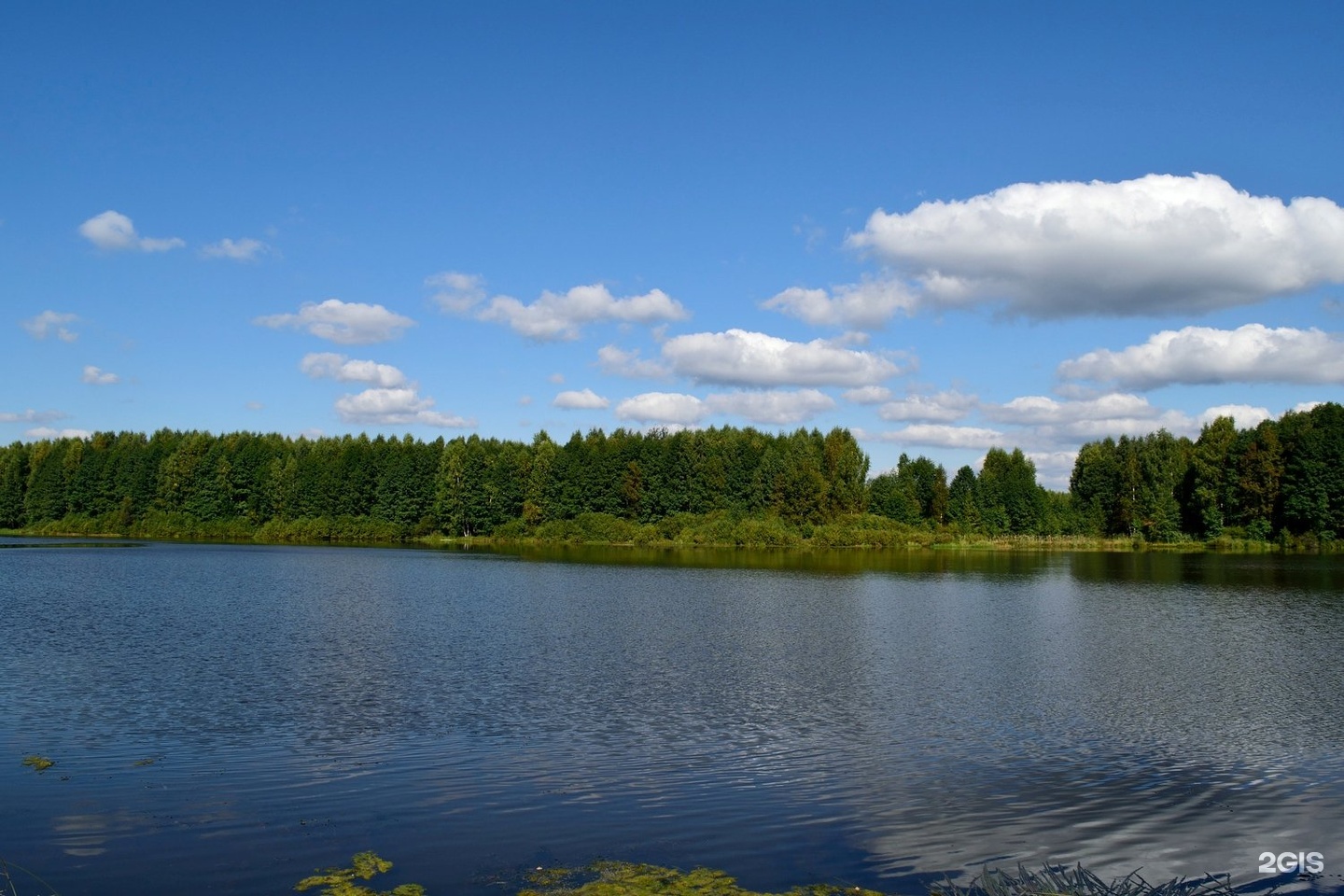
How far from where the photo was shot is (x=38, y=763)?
1416 cm

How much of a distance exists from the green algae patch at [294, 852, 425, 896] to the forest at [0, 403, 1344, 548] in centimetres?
9142

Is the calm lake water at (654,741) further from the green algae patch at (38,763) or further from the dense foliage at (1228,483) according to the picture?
the dense foliage at (1228,483)

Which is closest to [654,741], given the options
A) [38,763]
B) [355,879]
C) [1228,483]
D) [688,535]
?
[355,879]

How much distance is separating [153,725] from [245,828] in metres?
6.65

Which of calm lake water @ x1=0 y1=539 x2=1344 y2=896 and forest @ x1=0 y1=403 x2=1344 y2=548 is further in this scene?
forest @ x1=0 y1=403 x2=1344 y2=548

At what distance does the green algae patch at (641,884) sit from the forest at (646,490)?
91.4 meters

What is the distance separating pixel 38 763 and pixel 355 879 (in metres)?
7.45

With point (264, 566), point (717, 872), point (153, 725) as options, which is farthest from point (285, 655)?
point (264, 566)

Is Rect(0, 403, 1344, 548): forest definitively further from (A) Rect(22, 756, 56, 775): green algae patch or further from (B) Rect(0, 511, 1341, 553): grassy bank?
(A) Rect(22, 756, 56, 775): green algae patch

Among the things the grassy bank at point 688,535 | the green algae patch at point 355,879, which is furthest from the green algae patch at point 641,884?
the grassy bank at point 688,535

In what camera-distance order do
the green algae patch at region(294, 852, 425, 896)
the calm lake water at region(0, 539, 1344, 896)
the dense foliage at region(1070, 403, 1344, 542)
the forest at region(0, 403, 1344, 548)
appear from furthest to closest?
the forest at region(0, 403, 1344, 548) → the dense foliage at region(1070, 403, 1344, 542) → the calm lake water at region(0, 539, 1344, 896) → the green algae patch at region(294, 852, 425, 896)

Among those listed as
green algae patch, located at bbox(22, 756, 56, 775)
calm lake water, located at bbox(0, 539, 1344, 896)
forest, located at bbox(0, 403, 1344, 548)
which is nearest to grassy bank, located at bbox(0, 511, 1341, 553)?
forest, located at bbox(0, 403, 1344, 548)

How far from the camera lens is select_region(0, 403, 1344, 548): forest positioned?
10138 cm

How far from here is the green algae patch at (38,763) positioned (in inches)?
547
